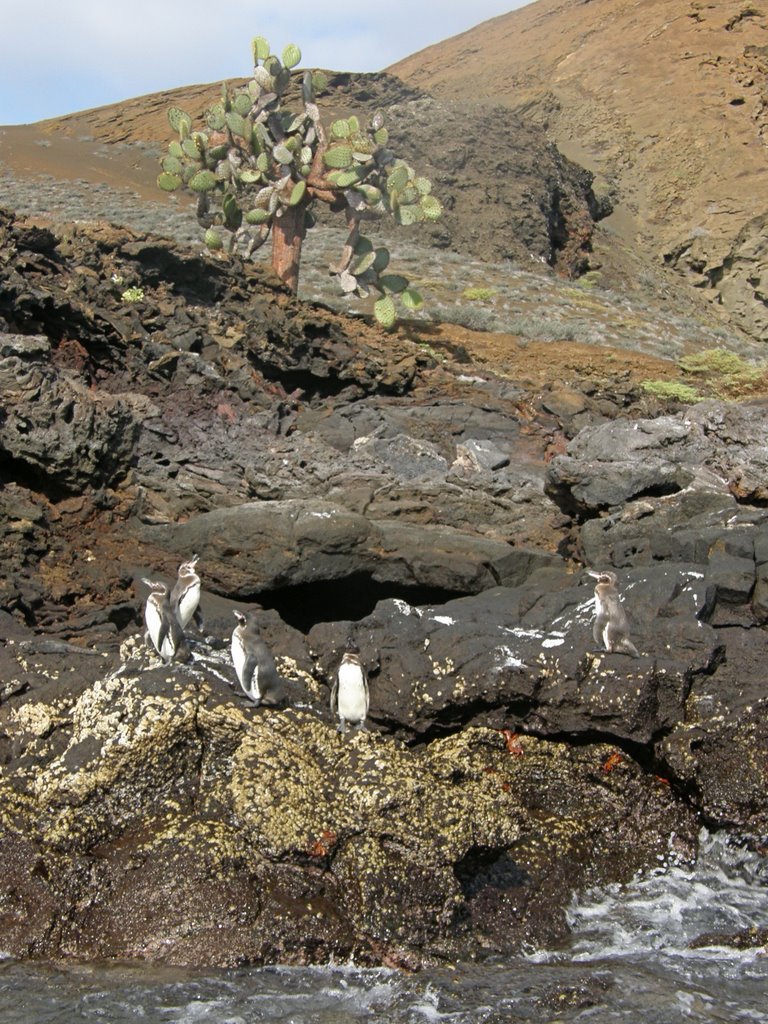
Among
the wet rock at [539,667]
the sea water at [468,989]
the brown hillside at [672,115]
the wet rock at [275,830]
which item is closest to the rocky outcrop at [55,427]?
the wet rock at [275,830]

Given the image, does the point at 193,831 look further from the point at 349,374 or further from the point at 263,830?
the point at 349,374

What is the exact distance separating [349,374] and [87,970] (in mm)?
14298

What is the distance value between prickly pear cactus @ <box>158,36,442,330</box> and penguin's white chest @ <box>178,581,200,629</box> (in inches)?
695

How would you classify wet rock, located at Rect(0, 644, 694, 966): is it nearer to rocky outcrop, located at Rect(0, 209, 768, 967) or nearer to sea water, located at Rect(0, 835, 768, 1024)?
rocky outcrop, located at Rect(0, 209, 768, 967)

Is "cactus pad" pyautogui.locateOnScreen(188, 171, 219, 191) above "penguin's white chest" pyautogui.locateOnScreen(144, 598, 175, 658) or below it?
above

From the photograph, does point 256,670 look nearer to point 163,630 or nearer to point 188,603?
point 163,630

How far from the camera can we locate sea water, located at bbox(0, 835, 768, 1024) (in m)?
8.03

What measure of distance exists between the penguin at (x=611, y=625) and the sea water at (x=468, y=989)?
2.50 meters

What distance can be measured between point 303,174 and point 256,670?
21.3 m

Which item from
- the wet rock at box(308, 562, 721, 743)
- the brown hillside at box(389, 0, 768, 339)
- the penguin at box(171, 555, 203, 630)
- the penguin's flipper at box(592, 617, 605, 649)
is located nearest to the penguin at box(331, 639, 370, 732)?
the wet rock at box(308, 562, 721, 743)

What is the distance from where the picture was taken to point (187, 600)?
39.3 ft

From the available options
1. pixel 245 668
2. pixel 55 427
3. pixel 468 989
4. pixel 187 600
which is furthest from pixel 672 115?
pixel 468 989

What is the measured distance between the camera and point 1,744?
34.7 ft

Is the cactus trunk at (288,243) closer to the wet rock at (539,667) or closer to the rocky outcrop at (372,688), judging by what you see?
the rocky outcrop at (372,688)
